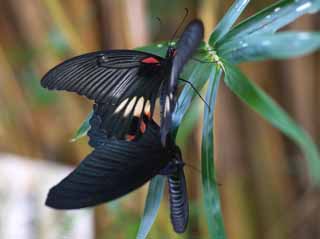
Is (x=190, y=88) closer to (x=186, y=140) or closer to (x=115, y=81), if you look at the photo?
(x=115, y=81)

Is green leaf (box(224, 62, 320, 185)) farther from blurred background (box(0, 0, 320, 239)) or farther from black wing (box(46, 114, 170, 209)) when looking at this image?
blurred background (box(0, 0, 320, 239))

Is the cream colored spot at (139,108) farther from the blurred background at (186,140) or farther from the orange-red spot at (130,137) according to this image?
the blurred background at (186,140)

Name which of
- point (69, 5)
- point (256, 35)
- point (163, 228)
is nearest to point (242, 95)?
point (256, 35)

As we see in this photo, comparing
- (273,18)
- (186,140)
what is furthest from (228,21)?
(186,140)

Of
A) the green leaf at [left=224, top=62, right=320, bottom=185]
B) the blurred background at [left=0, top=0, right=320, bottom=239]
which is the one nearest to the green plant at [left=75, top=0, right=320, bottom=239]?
the green leaf at [left=224, top=62, right=320, bottom=185]

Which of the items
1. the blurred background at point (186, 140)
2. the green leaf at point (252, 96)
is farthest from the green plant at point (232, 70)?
the blurred background at point (186, 140)

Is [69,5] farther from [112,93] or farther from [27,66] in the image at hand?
[112,93]
